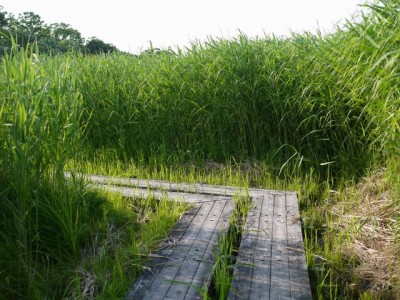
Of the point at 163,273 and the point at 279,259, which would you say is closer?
the point at 163,273

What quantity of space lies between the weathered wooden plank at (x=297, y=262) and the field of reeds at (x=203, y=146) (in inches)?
5.3

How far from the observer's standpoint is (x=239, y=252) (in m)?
2.71

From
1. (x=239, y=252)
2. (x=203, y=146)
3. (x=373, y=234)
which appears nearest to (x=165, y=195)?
(x=239, y=252)

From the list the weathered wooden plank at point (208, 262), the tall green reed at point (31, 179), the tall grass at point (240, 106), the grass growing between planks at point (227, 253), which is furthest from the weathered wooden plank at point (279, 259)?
the tall grass at point (240, 106)

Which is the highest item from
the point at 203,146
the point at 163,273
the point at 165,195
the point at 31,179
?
the point at 203,146

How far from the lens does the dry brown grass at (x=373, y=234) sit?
9.39 ft

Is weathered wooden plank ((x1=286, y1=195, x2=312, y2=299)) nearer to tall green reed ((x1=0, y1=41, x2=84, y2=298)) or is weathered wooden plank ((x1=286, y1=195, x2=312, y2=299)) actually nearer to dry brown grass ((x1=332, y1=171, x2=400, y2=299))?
dry brown grass ((x1=332, y1=171, x2=400, y2=299))

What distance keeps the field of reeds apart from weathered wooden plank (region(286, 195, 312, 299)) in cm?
13

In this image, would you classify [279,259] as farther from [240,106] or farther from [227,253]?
[240,106]

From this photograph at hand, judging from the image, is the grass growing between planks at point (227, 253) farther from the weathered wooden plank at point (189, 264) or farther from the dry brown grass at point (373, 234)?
the dry brown grass at point (373, 234)

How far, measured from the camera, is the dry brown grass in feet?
9.39

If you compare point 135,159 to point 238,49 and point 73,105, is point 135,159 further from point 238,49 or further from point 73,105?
point 73,105

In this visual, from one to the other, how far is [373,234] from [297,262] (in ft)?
3.34

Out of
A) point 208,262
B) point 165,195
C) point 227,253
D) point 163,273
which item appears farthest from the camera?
point 165,195
